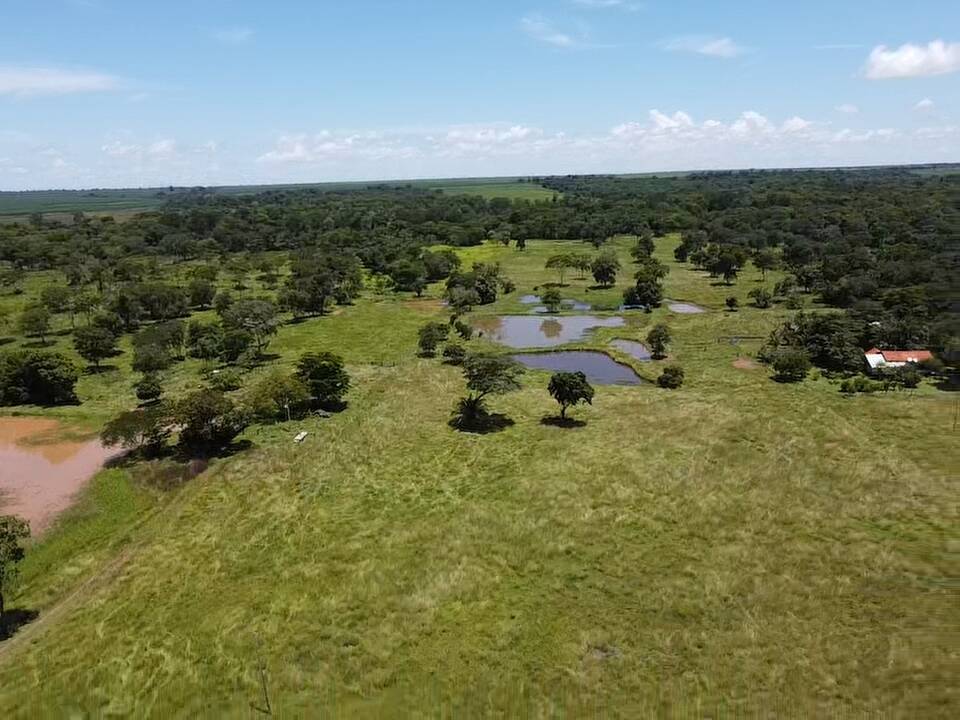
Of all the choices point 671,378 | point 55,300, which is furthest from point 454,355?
point 55,300

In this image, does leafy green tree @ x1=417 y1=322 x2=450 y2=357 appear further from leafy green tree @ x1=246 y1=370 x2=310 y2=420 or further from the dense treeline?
leafy green tree @ x1=246 y1=370 x2=310 y2=420

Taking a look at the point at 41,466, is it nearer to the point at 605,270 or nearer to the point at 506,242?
the point at 605,270

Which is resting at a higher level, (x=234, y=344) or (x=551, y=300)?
(x=551, y=300)

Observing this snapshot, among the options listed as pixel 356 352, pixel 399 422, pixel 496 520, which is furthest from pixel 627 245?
pixel 496 520

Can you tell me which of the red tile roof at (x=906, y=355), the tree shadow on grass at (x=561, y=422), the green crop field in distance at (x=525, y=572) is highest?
the red tile roof at (x=906, y=355)

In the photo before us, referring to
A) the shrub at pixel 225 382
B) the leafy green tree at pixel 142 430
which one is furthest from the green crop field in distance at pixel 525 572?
the shrub at pixel 225 382

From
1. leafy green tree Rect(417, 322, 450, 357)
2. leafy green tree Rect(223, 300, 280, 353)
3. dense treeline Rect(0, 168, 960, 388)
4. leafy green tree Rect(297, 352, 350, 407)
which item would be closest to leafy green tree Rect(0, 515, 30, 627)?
leafy green tree Rect(297, 352, 350, 407)

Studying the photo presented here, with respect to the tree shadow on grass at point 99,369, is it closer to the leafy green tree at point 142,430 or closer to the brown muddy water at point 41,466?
the brown muddy water at point 41,466
